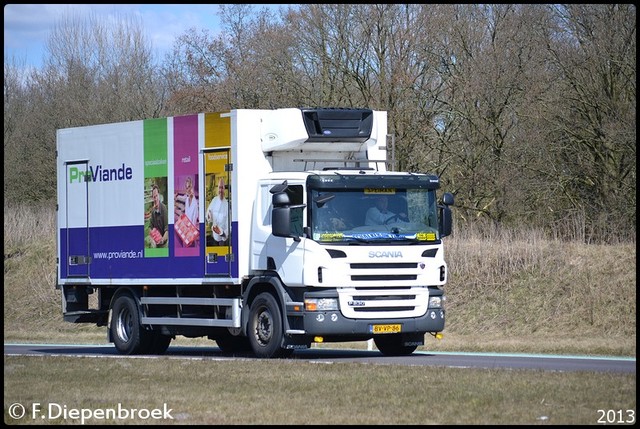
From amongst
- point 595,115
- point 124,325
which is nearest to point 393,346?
A: point 124,325

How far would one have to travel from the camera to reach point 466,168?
3809 cm

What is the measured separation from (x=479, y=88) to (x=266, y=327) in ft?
64.8

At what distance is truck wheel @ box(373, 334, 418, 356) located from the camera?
68.6ft

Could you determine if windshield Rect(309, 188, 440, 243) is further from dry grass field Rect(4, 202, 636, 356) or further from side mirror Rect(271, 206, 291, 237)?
dry grass field Rect(4, 202, 636, 356)

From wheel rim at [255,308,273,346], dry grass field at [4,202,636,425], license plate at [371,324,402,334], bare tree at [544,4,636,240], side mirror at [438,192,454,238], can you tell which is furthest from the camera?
bare tree at [544,4,636,240]

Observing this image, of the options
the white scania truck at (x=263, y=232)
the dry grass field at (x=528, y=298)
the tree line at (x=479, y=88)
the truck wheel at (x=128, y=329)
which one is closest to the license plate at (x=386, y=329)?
the white scania truck at (x=263, y=232)

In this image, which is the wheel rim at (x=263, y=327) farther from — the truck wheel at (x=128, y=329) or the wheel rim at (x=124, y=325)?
the wheel rim at (x=124, y=325)

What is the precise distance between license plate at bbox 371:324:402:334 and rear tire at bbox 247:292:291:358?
4.93 ft

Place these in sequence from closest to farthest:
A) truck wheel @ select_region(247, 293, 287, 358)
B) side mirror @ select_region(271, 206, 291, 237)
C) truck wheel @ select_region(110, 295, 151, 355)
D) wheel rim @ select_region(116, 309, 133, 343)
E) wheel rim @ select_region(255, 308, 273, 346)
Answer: side mirror @ select_region(271, 206, 291, 237), truck wheel @ select_region(247, 293, 287, 358), wheel rim @ select_region(255, 308, 273, 346), truck wheel @ select_region(110, 295, 151, 355), wheel rim @ select_region(116, 309, 133, 343)

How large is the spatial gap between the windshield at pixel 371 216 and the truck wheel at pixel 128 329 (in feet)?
16.1

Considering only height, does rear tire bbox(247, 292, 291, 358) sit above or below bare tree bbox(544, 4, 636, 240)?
below

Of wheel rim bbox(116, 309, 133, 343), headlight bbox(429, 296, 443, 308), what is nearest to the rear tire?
headlight bbox(429, 296, 443, 308)

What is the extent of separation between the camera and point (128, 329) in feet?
74.6

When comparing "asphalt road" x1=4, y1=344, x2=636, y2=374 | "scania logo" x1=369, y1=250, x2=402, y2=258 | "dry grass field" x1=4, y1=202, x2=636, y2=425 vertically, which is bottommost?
"asphalt road" x1=4, y1=344, x2=636, y2=374
